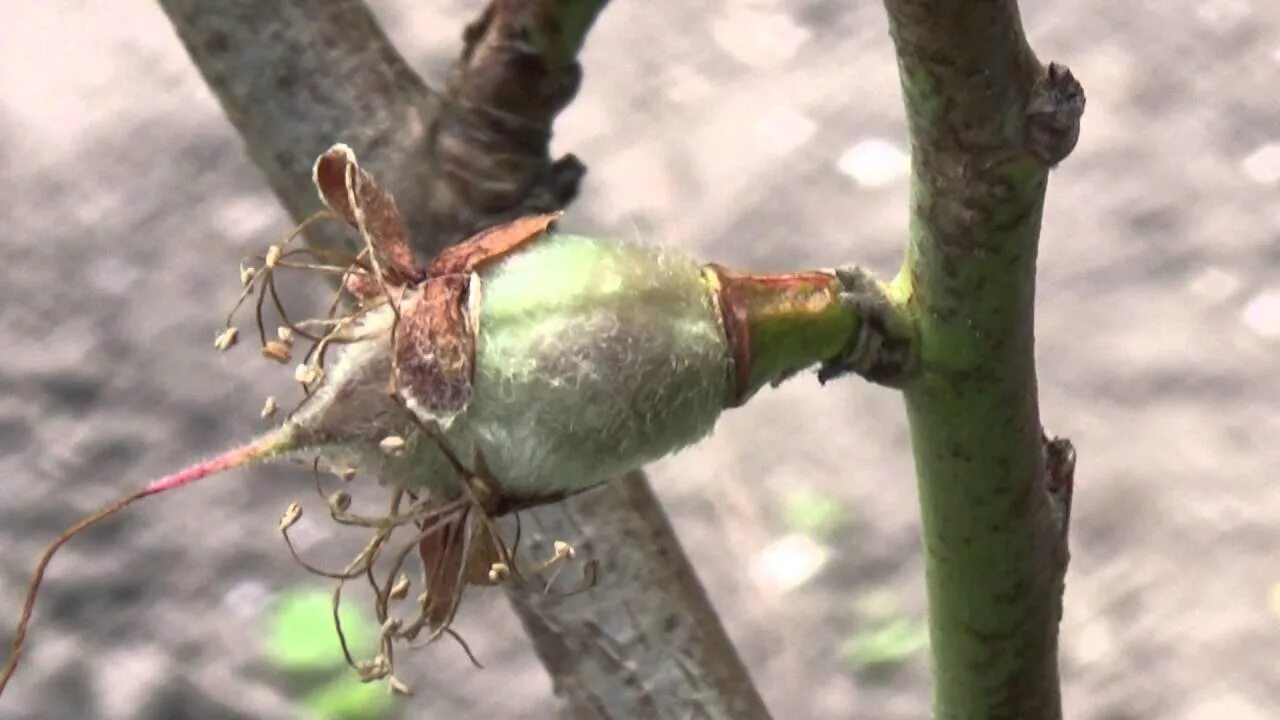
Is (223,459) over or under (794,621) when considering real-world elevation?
under

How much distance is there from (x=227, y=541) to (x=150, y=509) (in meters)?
0.08

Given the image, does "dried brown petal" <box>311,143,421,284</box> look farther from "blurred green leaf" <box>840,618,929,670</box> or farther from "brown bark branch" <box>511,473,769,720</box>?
"blurred green leaf" <box>840,618,929,670</box>

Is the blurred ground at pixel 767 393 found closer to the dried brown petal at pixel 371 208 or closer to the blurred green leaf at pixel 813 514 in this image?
the blurred green leaf at pixel 813 514

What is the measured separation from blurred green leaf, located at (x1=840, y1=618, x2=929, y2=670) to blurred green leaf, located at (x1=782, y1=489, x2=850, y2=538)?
0.31 ft

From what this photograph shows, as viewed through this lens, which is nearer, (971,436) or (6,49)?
(971,436)

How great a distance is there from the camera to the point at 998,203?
0.32m

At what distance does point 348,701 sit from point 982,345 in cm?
85

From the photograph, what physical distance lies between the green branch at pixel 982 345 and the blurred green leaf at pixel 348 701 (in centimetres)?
73

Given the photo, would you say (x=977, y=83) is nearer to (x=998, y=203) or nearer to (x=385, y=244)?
(x=998, y=203)

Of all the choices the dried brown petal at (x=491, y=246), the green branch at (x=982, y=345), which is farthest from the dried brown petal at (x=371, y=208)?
the green branch at (x=982, y=345)

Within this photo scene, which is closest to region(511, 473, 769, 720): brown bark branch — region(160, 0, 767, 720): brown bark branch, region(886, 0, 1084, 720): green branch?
region(160, 0, 767, 720): brown bark branch

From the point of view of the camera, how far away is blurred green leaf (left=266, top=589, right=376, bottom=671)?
44.2 inches

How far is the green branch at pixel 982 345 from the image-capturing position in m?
0.29

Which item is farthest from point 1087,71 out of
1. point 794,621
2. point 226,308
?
point 226,308
